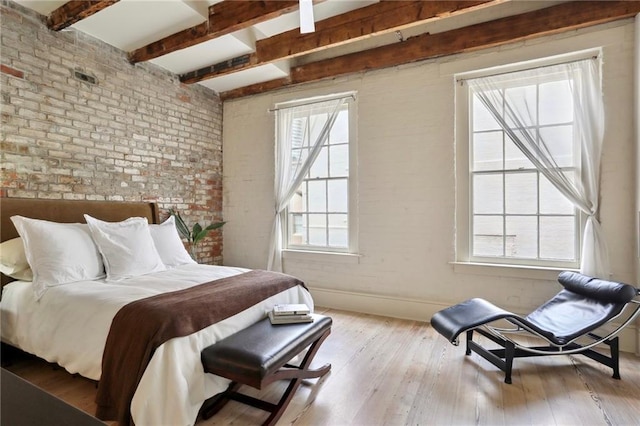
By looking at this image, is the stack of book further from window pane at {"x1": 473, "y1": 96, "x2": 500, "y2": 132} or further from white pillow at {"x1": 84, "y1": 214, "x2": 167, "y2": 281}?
window pane at {"x1": 473, "y1": 96, "x2": 500, "y2": 132}

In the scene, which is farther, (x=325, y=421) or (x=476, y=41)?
(x=476, y=41)

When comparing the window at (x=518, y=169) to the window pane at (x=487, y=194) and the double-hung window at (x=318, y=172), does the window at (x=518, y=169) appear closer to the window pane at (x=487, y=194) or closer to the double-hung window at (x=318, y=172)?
the window pane at (x=487, y=194)

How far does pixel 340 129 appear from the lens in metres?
4.17

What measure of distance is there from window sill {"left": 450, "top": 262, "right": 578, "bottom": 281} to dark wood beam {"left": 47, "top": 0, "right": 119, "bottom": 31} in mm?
4072

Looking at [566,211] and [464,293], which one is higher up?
[566,211]

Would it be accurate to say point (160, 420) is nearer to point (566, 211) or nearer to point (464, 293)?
point (464, 293)

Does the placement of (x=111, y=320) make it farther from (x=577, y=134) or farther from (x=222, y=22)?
(x=577, y=134)

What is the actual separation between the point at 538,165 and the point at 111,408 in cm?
381

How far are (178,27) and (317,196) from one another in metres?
2.44

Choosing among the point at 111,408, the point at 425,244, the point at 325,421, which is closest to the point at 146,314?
the point at 111,408

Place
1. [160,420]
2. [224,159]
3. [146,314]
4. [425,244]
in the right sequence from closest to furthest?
[160,420] < [146,314] < [425,244] < [224,159]

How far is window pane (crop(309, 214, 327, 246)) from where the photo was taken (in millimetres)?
4289

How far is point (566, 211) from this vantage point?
311 centimetres

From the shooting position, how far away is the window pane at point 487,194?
3373mm
